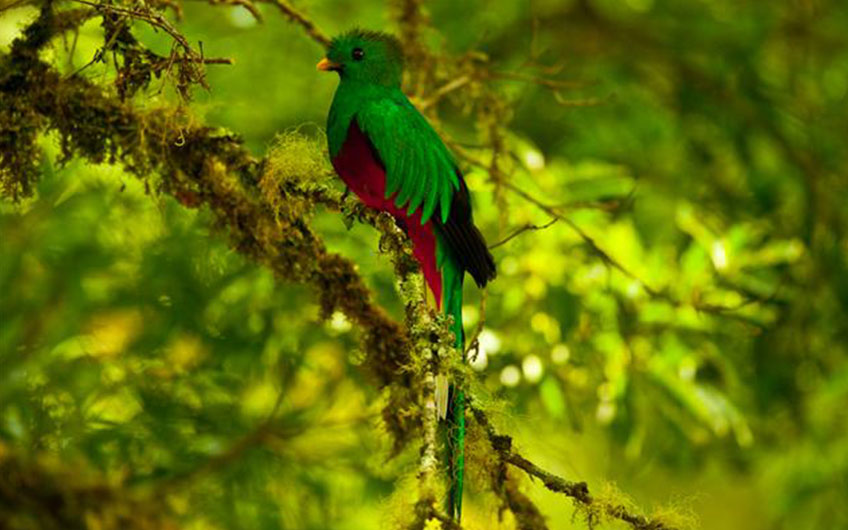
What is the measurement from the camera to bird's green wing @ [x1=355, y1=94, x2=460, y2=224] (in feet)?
7.71

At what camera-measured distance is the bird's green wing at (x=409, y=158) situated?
2350mm

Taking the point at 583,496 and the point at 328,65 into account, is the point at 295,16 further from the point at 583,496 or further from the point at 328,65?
the point at 583,496

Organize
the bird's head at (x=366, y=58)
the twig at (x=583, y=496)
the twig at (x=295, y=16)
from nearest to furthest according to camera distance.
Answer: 1. the twig at (x=583, y=496)
2. the bird's head at (x=366, y=58)
3. the twig at (x=295, y=16)

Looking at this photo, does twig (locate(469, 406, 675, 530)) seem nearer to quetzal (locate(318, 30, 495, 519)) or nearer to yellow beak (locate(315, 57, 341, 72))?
quetzal (locate(318, 30, 495, 519))

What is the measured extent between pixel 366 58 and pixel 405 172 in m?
0.33

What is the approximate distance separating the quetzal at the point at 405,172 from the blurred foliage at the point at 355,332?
579mm

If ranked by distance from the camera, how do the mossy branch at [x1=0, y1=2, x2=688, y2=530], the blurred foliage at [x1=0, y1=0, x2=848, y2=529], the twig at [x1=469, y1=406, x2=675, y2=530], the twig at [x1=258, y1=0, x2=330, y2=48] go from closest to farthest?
the twig at [x1=469, y1=406, x2=675, y2=530] < the mossy branch at [x1=0, y1=2, x2=688, y2=530] < the twig at [x1=258, y1=0, x2=330, y2=48] < the blurred foliage at [x1=0, y1=0, x2=848, y2=529]

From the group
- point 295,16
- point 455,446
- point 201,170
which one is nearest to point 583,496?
point 455,446

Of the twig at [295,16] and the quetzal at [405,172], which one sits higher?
the twig at [295,16]

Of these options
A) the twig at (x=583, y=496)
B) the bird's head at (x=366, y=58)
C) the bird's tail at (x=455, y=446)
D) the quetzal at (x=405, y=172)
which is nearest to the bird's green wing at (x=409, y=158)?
the quetzal at (x=405, y=172)

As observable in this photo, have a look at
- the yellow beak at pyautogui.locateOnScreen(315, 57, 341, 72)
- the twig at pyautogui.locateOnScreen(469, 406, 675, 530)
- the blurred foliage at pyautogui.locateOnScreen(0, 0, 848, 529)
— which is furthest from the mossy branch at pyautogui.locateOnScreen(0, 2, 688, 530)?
the blurred foliage at pyautogui.locateOnScreen(0, 0, 848, 529)

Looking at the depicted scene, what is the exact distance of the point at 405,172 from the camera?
7.72ft

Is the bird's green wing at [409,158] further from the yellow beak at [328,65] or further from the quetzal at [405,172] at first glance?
the yellow beak at [328,65]

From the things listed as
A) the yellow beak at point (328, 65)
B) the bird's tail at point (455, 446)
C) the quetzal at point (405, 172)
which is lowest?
the bird's tail at point (455, 446)
